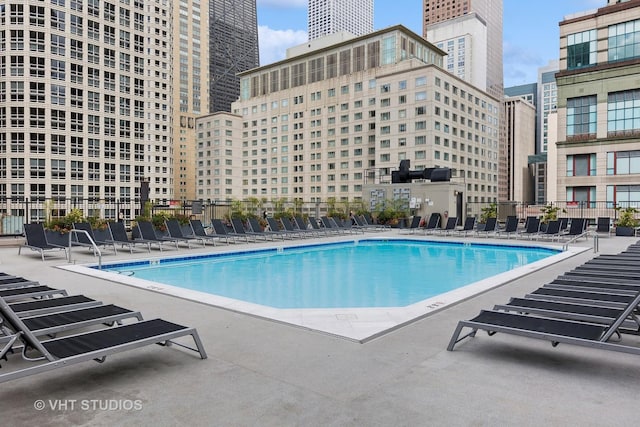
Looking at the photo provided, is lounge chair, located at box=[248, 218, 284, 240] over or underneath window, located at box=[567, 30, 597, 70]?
underneath

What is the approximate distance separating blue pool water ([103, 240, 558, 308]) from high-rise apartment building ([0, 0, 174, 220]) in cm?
5557

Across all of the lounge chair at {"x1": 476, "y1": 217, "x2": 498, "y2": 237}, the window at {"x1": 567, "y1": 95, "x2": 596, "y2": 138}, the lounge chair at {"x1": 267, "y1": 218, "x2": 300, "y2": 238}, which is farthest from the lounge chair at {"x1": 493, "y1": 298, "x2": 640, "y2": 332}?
the window at {"x1": 567, "y1": 95, "x2": 596, "y2": 138}

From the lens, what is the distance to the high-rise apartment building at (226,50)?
577 ft

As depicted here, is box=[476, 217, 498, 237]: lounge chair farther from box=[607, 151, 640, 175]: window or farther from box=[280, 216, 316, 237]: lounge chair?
box=[607, 151, 640, 175]: window

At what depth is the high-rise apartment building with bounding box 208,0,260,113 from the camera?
176m

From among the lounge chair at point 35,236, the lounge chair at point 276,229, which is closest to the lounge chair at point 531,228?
the lounge chair at point 276,229

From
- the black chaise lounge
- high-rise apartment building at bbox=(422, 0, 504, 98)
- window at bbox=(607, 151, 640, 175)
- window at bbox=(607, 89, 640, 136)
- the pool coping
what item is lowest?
the pool coping

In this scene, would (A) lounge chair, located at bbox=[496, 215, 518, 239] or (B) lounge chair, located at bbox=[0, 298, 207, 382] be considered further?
(A) lounge chair, located at bbox=[496, 215, 518, 239]

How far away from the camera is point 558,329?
412cm

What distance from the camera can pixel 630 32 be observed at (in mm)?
38938

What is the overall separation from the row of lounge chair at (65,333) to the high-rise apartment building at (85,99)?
207 feet

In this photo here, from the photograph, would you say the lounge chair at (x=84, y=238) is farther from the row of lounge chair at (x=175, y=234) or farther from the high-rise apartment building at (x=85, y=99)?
the high-rise apartment building at (x=85, y=99)

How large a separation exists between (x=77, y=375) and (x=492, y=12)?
223259mm

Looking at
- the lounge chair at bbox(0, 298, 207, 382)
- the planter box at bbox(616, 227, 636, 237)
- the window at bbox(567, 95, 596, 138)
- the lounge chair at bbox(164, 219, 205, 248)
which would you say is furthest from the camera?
the window at bbox(567, 95, 596, 138)
